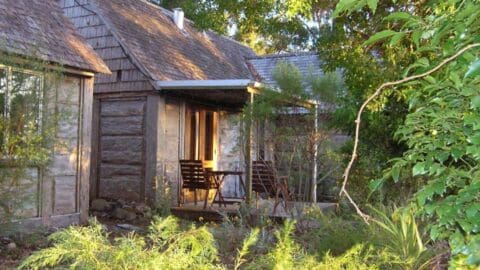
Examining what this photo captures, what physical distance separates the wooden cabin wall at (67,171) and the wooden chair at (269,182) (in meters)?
2.97

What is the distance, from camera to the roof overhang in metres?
9.70

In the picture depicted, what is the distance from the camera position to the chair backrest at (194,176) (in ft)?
34.9

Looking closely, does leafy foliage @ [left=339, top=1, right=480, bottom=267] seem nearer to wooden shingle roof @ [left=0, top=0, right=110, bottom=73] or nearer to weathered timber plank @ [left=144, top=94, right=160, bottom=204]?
wooden shingle roof @ [left=0, top=0, right=110, bottom=73]

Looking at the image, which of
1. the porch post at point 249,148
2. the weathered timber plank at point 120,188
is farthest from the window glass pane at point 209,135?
the porch post at point 249,148

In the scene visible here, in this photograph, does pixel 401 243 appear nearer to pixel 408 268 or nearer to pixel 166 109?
pixel 408 268

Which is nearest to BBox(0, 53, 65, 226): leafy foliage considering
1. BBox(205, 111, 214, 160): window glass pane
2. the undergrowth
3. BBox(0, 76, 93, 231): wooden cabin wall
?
BBox(0, 76, 93, 231): wooden cabin wall

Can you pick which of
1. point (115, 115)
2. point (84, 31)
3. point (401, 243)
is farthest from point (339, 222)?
point (84, 31)

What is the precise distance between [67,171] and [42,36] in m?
Answer: 2.19

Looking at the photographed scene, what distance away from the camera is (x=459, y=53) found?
1.57m

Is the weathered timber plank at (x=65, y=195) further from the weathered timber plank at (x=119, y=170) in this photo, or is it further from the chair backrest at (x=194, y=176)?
the chair backrest at (x=194, y=176)

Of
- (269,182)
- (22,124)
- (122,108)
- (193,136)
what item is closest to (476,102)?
(22,124)

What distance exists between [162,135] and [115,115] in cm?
122

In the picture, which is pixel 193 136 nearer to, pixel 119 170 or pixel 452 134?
pixel 119 170

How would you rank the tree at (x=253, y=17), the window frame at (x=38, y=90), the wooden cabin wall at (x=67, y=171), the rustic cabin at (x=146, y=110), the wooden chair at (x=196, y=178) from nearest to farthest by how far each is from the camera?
1. the window frame at (x=38, y=90)
2. the wooden cabin wall at (x=67, y=171)
3. the tree at (x=253, y=17)
4. the wooden chair at (x=196, y=178)
5. the rustic cabin at (x=146, y=110)
